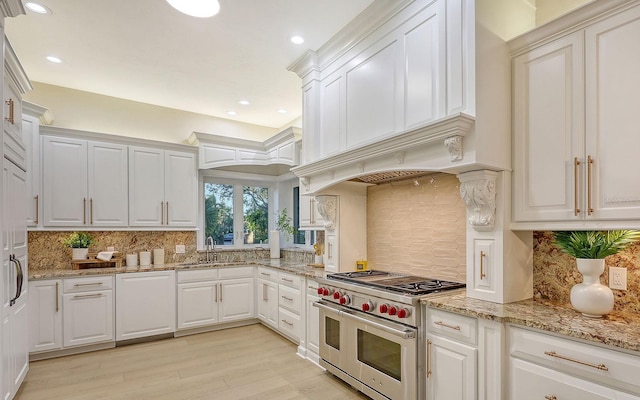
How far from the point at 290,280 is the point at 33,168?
3055mm

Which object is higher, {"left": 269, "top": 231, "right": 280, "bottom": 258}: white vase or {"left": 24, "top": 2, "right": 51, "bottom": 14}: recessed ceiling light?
{"left": 24, "top": 2, "right": 51, "bottom": 14}: recessed ceiling light

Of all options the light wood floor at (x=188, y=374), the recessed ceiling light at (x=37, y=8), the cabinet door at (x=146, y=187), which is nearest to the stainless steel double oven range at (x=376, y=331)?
the light wood floor at (x=188, y=374)

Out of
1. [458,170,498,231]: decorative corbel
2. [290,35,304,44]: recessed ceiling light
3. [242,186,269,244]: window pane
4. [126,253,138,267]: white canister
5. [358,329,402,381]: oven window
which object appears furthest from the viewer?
[242,186,269,244]: window pane

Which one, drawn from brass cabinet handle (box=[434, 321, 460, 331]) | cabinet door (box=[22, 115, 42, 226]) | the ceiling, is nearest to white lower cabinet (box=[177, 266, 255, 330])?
cabinet door (box=[22, 115, 42, 226])

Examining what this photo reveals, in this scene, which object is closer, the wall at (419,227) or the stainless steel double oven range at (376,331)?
the stainless steel double oven range at (376,331)

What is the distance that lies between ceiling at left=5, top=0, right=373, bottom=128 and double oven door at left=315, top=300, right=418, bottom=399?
2.47m

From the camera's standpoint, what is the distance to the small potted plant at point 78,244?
4062mm

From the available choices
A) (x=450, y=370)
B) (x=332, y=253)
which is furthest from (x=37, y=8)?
(x=450, y=370)

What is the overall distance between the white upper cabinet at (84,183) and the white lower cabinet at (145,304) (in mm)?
775

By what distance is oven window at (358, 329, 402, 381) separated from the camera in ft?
8.01

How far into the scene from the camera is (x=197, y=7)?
2.72m

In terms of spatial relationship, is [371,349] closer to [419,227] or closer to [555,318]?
[419,227]

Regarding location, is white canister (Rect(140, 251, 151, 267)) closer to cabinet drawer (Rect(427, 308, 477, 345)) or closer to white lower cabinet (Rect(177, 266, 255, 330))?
white lower cabinet (Rect(177, 266, 255, 330))

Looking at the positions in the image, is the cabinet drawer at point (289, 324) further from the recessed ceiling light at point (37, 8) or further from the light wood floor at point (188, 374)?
the recessed ceiling light at point (37, 8)
